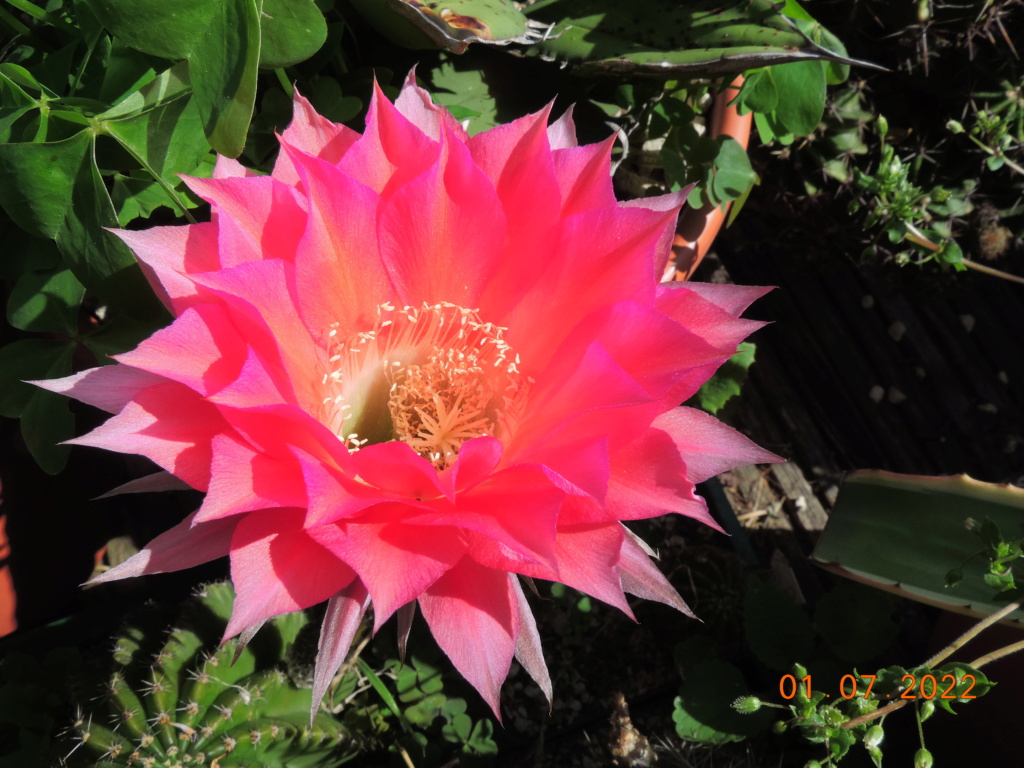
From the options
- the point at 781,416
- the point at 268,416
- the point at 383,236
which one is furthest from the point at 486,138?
the point at 781,416

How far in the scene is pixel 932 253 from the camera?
1.12m

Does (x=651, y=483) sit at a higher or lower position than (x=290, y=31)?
lower

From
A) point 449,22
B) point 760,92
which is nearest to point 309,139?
point 449,22

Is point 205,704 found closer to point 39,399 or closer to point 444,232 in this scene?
point 39,399

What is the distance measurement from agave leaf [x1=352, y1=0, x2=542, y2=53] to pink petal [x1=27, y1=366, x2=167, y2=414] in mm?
330

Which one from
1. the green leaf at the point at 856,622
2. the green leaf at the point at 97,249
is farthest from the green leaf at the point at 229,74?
the green leaf at the point at 856,622

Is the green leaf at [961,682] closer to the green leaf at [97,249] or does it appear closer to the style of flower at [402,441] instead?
the style of flower at [402,441]

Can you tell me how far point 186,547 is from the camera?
0.50 m

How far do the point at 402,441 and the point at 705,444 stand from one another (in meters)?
0.21

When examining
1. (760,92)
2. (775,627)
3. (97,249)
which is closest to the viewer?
(97,249)

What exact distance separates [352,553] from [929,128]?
1.12m

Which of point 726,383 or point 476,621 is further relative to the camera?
point 726,383

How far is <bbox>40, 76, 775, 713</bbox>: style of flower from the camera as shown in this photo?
462 mm

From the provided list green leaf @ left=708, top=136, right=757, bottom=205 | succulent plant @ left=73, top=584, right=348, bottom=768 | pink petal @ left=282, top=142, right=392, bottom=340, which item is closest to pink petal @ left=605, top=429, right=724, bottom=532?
pink petal @ left=282, top=142, right=392, bottom=340
